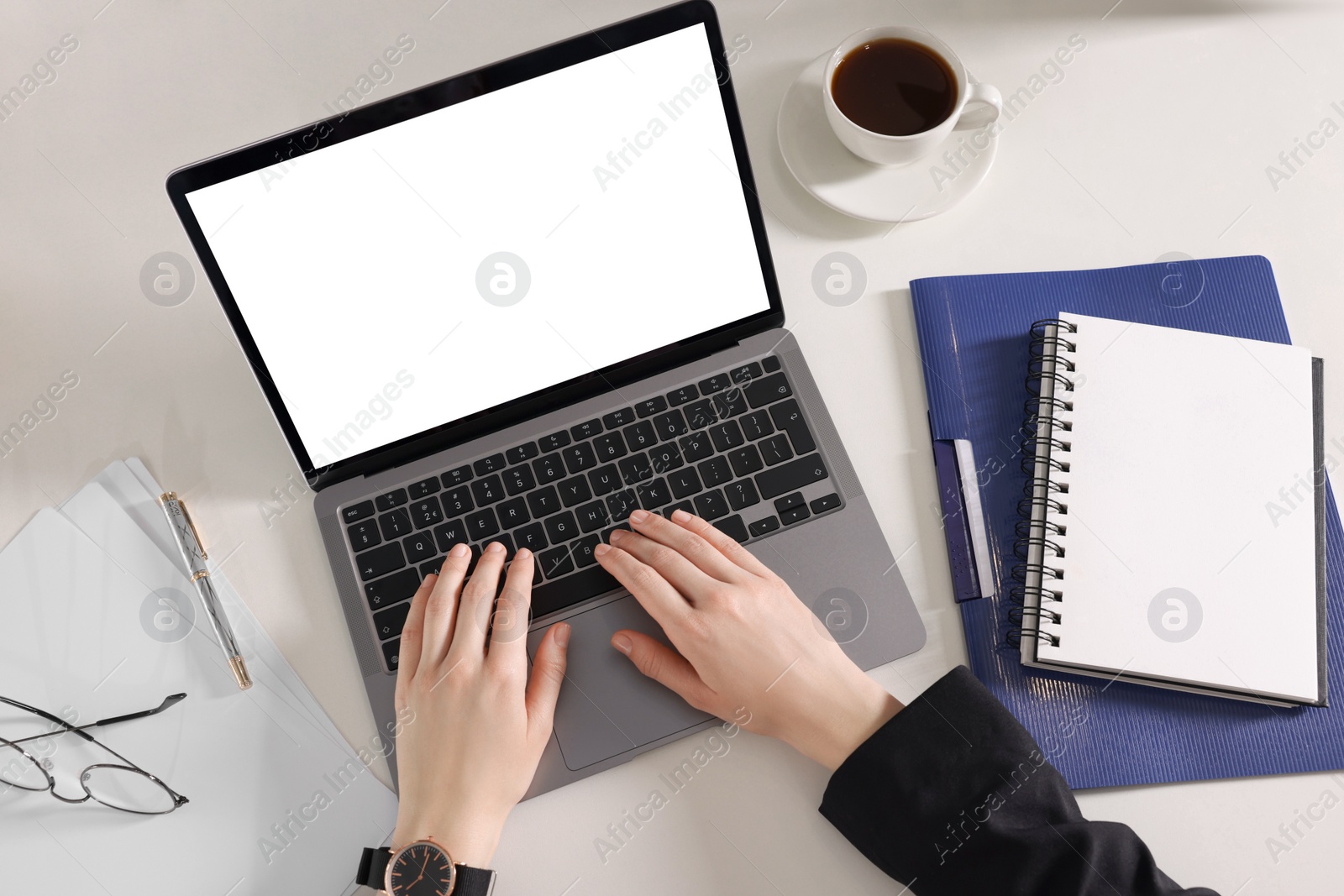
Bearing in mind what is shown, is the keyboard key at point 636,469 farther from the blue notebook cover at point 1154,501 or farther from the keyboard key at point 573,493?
the blue notebook cover at point 1154,501

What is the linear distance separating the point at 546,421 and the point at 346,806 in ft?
1.25

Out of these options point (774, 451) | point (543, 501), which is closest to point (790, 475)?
point (774, 451)

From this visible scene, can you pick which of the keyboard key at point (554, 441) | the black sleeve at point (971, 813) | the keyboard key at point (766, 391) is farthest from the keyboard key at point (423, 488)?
the black sleeve at point (971, 813)

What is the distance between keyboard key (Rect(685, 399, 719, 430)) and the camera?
2.62 feet

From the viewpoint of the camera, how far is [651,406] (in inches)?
31.7

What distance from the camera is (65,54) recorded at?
3.19ft

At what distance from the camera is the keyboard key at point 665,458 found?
0.79 m

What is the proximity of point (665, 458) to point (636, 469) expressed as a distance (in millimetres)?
30

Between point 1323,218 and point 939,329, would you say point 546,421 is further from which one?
point 1323,218

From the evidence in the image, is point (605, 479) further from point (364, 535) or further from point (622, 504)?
point (364, 535)

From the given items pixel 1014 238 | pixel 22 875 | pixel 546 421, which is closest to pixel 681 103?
pixel 546 421

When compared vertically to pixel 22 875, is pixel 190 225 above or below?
above

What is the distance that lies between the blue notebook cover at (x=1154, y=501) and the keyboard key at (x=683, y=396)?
237 mm

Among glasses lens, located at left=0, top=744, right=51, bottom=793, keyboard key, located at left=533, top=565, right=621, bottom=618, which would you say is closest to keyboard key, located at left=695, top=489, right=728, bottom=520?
keyboard key, located at left=533, top=565, right=621, bottom=618
